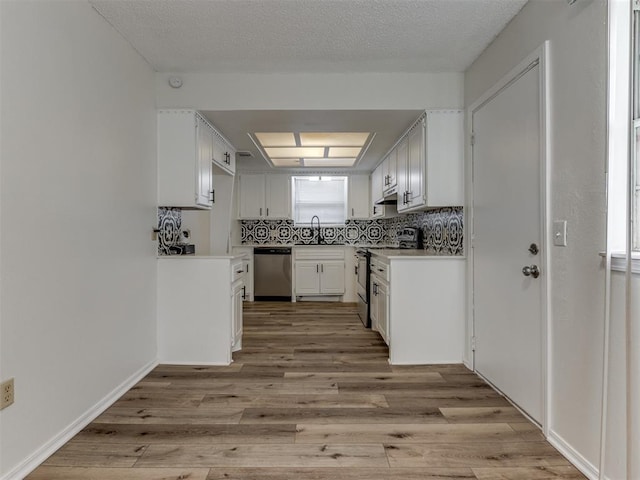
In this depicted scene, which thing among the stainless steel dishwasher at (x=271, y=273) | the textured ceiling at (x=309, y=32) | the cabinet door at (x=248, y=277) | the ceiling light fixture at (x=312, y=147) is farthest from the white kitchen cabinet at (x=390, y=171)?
the cabinet door at (x=248, y=277)

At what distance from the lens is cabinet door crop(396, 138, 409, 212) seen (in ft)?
11.8

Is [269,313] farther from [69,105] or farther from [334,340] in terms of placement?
[69,105]

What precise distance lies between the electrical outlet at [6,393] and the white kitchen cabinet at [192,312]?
146 cm

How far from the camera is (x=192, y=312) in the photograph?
2979mm

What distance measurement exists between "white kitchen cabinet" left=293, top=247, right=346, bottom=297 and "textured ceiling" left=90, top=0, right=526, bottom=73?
324 cm

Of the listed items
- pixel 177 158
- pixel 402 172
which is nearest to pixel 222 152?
pixel 177 158

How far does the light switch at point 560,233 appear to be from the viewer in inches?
68.6

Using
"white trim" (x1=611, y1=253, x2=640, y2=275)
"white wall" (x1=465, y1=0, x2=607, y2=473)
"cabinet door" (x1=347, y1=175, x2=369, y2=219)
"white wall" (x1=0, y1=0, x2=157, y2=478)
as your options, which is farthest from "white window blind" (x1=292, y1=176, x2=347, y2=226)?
"white trim" (x1=611, y1=253, x2=640, y2=275)

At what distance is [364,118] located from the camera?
3.17 meters

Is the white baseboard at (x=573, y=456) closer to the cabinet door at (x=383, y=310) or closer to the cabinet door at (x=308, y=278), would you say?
the cabinet door at (x=383, y=310)

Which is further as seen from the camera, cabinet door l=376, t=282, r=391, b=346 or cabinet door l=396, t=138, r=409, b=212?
cabinet door l=396, t=138, r=409, b=212

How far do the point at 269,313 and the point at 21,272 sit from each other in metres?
3.48

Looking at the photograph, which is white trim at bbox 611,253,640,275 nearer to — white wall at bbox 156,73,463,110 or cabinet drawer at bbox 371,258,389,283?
cabinet drawer at bbox 371,258,389,283

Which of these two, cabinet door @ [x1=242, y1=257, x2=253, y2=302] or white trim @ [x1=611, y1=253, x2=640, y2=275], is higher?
white trim @ [x1=611, y1=253, x2=640, y2=275]
